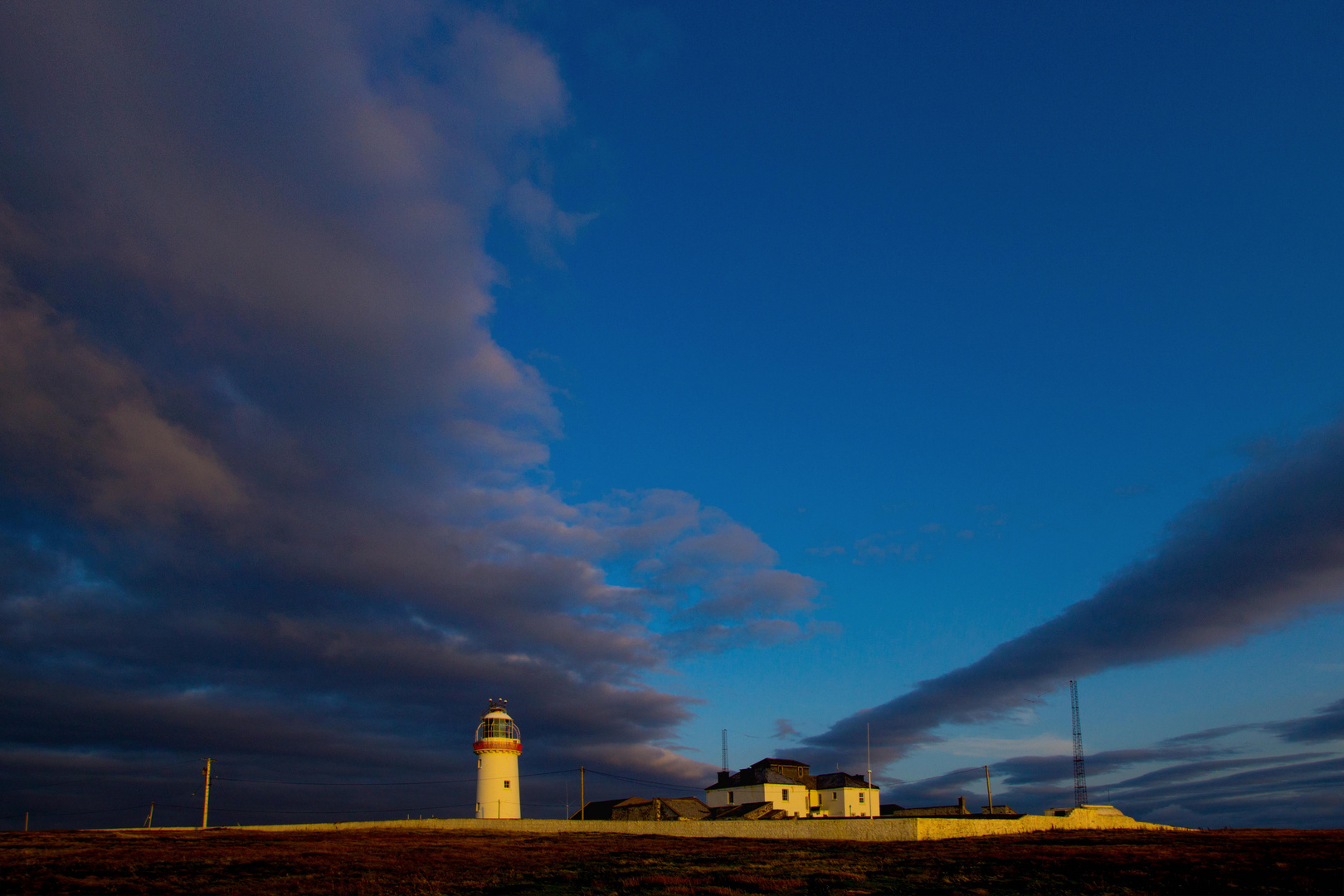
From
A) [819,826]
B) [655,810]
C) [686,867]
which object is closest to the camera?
[686,867]

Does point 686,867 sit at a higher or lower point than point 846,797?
higher

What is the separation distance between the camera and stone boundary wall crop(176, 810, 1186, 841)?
59688mm

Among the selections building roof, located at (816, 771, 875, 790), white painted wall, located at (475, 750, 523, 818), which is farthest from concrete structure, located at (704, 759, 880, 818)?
white painted wall, located at (475, 750, 523, 818)

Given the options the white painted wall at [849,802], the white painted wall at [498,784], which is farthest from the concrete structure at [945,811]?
the white painted wall at [498,784]

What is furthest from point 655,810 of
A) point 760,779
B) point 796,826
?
point 796,826

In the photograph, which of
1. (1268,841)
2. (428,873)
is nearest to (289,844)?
(428,873)

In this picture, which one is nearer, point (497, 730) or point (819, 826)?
point (819, 826)

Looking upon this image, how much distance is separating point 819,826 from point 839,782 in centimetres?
3693

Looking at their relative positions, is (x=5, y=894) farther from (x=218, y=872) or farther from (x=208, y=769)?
(x=208, y=769)

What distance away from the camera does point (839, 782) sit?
96875mm

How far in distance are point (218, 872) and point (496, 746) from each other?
184 ft

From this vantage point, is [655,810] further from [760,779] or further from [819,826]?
[819,826]

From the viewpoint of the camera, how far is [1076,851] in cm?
4609

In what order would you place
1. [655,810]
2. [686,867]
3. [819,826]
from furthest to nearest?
[655,810] < [819,826] < [686,867]
